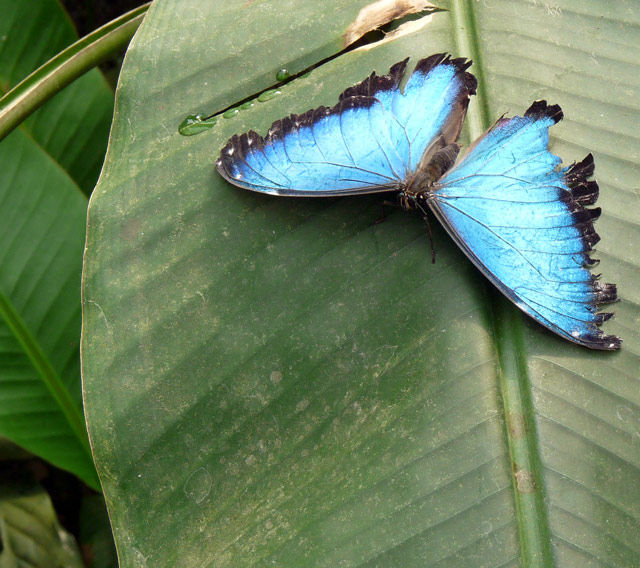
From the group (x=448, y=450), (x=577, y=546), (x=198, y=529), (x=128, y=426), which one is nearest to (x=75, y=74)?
(x=128, y=426)

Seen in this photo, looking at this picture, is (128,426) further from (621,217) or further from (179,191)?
(621,217)

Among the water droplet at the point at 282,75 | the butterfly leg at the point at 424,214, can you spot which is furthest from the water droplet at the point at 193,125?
the butterfly leg at the point at 424,214

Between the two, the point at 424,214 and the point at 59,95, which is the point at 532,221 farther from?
the point at 59,95

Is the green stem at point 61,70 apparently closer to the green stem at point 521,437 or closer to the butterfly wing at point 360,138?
the butterfly wing at point 360,138

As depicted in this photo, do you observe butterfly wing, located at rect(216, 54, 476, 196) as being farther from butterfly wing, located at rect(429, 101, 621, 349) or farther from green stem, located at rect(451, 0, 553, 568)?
green stem, located at rect(451, 0, 553, 568)

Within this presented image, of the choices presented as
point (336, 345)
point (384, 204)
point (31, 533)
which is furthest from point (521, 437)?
point (31, 533)

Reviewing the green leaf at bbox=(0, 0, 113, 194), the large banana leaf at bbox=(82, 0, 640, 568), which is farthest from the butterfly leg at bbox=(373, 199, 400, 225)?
the green leaf at bbox=(0, 0, 113, 194)
